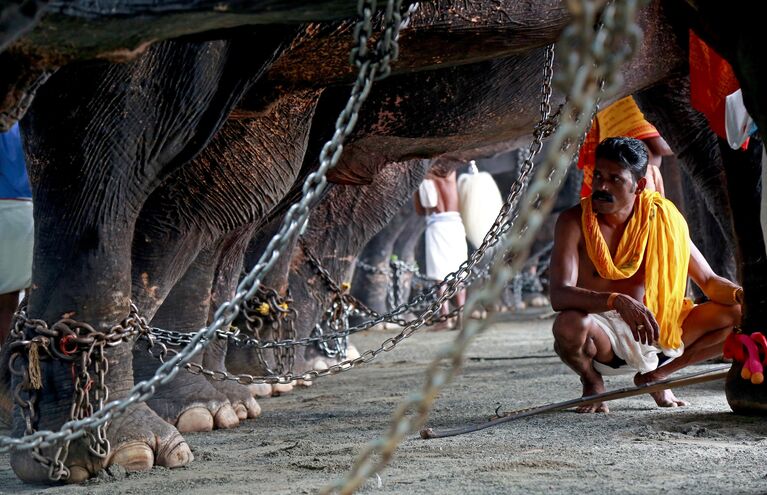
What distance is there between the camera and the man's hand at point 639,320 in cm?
317

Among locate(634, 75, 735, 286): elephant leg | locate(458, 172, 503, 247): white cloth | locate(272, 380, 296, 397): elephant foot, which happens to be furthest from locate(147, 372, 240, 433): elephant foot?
locate(458, 172, 503, 247): white cloth

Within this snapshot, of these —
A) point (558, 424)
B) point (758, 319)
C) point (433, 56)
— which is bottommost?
point (558, 424)

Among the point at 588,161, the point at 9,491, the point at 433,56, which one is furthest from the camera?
the point at 588,161

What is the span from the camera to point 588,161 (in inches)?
179

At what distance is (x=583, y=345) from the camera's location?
11.4 ft

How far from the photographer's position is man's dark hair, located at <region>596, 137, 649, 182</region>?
355 cm

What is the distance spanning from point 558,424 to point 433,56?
115cm

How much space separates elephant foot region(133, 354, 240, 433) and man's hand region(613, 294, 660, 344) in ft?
4.43

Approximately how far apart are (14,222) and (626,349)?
96.6 inches

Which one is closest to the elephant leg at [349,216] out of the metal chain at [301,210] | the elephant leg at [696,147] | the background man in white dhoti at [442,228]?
the elephant leg at [696,147]

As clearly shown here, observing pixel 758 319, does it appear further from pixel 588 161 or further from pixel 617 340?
pixel 588 161

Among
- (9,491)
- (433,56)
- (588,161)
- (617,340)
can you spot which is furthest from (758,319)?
(9,491)

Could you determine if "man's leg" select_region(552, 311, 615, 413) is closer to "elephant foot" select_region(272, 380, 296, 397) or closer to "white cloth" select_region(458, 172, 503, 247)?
"elephant foot" select_region(272, 380, 296, 397)

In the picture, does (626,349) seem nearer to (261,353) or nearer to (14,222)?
(261,353)
